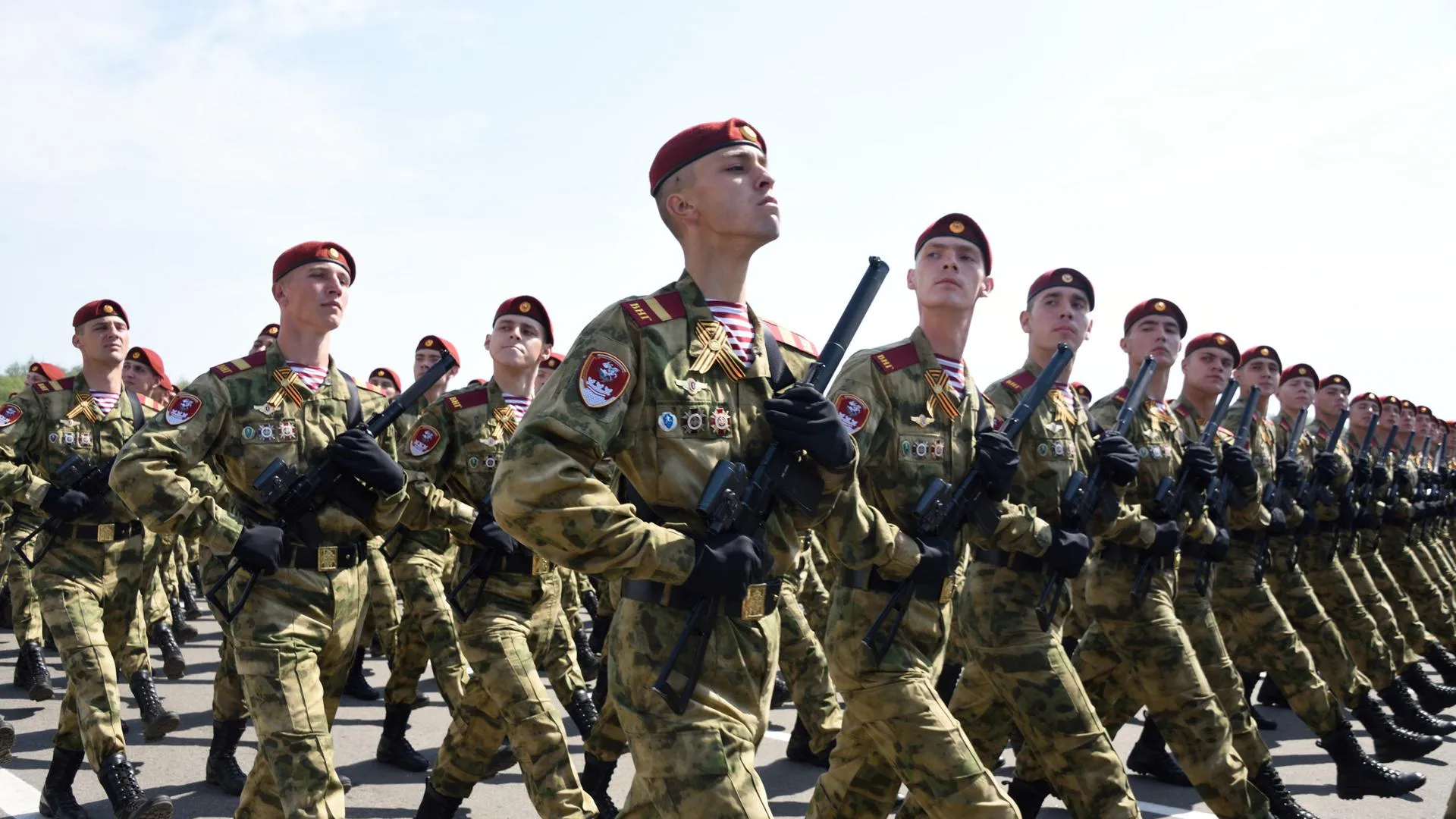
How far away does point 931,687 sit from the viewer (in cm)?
435

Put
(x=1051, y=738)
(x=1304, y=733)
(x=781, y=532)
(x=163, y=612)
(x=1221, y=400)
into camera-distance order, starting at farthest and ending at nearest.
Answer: (x=163, y=612), (x=1304, y=733), (x=1221, y=400), (x=1051, y=738), (x=781, y=532)

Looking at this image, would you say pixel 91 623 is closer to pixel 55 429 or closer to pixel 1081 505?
pixel 55 429

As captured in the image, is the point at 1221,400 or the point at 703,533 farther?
the point at 1221,400

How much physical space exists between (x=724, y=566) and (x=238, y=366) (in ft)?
9.40

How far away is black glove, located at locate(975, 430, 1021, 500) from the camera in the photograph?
4.82 meters

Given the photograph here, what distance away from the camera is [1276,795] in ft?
20.0

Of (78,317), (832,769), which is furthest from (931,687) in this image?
(78,317)

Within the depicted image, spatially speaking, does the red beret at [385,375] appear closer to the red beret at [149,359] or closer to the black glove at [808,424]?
the red beret at [149,359]

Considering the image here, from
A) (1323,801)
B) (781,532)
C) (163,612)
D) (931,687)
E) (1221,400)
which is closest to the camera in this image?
(781,532)

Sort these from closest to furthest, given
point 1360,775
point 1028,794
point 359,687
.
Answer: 1. point 1028,794
2. point 1360,775
3. point 359,687

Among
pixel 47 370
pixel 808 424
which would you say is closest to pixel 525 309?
pixel 808 424

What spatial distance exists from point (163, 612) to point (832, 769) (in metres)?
7.20

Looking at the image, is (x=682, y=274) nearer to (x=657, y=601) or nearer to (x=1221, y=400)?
(x=657, y=601)

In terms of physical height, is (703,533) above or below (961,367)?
below
